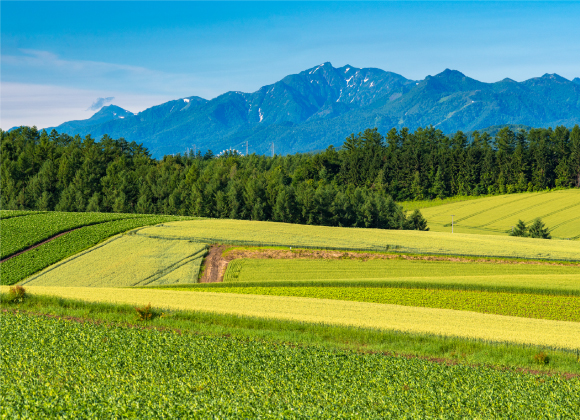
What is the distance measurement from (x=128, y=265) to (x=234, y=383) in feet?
110

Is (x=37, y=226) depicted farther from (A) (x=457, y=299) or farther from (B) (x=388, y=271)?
(A) (x=457, y=299)

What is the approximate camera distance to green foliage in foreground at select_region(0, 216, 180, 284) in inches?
1687

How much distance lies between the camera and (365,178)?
146 meters

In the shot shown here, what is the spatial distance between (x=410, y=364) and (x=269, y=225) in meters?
47.9

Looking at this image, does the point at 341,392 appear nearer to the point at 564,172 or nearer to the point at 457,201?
the point at 457,201

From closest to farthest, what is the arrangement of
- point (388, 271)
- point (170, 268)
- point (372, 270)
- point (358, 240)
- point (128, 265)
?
point (388, 271) < point (372, 270) < point (170, 268) < point (128, 265) < point (358, 240)

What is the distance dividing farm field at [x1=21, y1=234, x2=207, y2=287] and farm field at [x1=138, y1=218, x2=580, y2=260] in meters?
3.37

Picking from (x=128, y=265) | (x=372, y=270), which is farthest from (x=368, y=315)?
(x=128, y=265)

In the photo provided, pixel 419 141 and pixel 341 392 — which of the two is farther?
pixel 419 141

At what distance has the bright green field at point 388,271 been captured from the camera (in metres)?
39.5

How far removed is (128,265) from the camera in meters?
45.1

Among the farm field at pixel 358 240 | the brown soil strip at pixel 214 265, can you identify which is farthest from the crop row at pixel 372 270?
the farm field at pixel 358 240

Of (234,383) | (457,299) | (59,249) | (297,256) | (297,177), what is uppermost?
(297,177)

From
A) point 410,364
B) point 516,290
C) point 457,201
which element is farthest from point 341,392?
point 457,201
